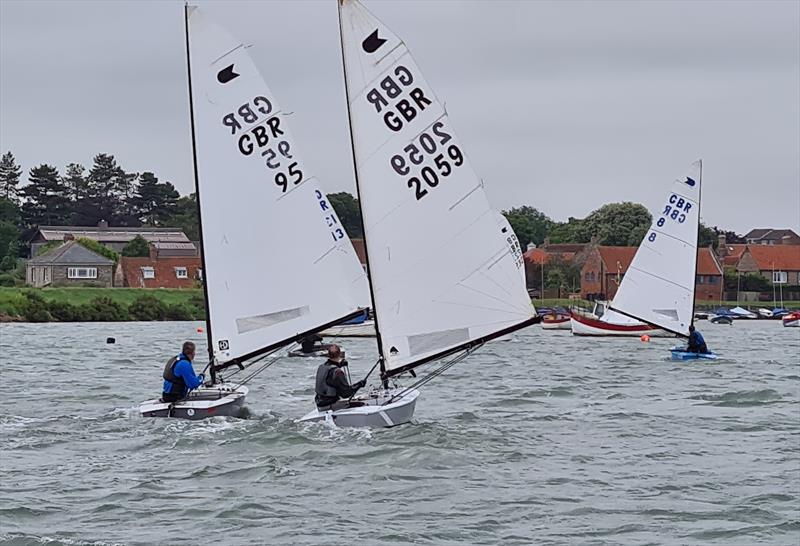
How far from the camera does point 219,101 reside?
1934 cm

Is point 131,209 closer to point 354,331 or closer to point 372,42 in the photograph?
point 354,331

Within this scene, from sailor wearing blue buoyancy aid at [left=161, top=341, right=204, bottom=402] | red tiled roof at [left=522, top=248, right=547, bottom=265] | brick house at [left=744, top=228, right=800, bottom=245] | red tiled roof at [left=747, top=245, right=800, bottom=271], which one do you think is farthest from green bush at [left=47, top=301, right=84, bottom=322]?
brick house at [left=744, top=228, right=800, bottom=245]

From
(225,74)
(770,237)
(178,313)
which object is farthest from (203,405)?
(770,237)

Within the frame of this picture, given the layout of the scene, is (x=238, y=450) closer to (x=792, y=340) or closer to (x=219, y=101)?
(x=219, y=101)

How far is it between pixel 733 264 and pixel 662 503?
313 feet

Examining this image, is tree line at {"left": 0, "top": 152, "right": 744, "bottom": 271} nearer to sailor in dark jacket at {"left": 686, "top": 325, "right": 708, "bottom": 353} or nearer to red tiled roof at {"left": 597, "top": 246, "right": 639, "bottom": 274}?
red tiled roof at {"left": 597, "top": 246, "right": 639, "bottom": 274}

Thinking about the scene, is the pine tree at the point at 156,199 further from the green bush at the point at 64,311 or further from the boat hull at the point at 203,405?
the boat hull at the point at 203,405

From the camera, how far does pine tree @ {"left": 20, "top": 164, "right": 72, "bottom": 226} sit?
412 ft

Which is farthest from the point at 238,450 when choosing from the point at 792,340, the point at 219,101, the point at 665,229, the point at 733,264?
the point at 733,264

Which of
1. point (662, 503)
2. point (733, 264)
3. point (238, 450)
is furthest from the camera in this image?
point (733, 264)

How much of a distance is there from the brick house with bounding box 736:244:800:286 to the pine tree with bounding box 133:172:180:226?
177 feet

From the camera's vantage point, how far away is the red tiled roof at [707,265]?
97750 mm

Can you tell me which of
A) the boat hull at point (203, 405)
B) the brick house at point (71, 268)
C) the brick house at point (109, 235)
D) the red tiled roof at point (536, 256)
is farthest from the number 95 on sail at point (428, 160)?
the brick house at point (109, 235)

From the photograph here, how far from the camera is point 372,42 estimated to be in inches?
669
